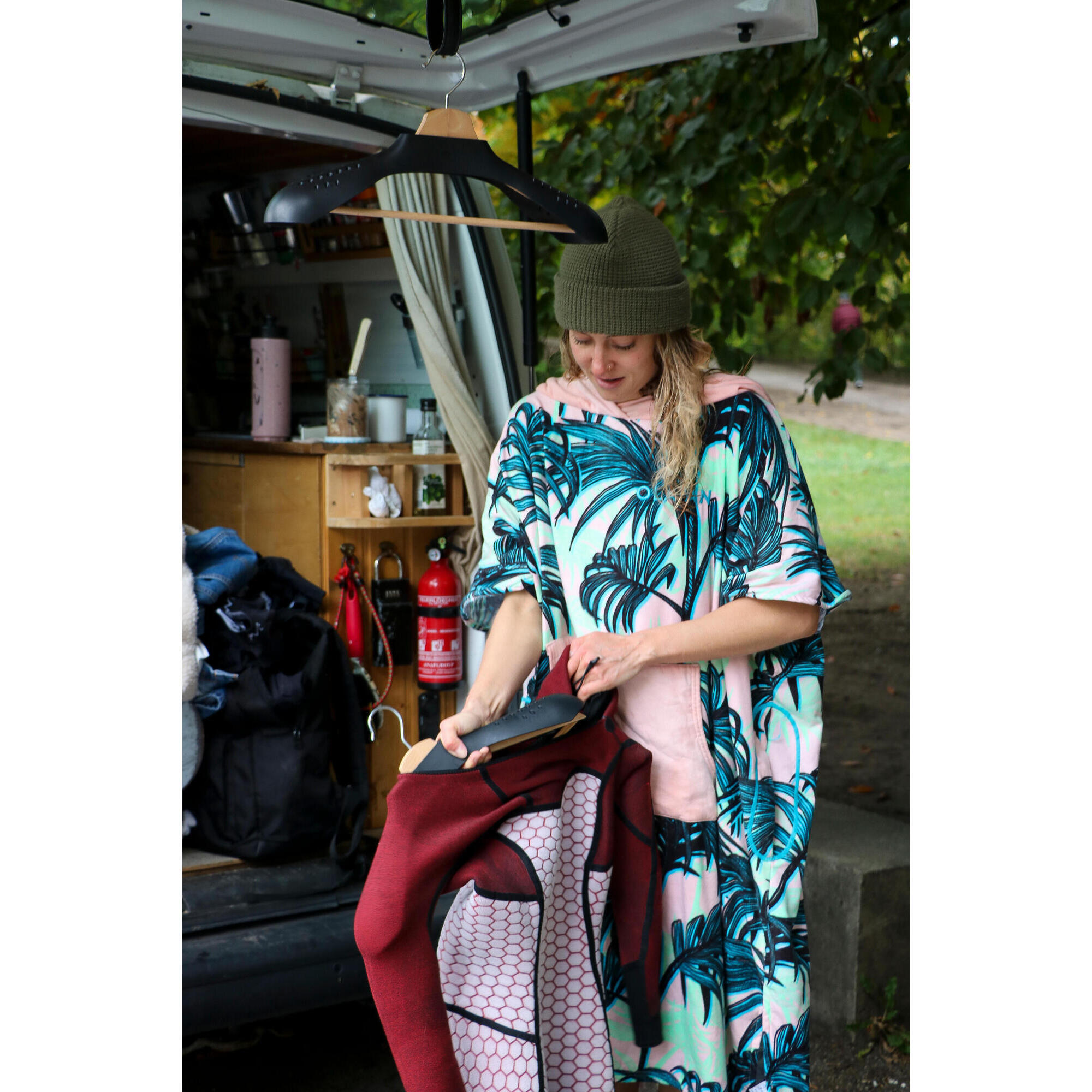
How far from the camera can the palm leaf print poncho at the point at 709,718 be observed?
2.15 metres

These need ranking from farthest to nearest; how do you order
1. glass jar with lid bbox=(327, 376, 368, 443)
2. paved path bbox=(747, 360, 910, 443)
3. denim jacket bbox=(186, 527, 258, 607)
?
1. paved path bbox=(747, 360, 910, 443)
2. glass jar with lid bbox=(327, 376, 368, 443)
3. denim jacket bbox=(186, 527, 258, 607)

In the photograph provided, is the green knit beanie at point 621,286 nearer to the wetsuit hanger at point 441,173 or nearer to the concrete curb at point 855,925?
the wetsuit hanger at point 441,173

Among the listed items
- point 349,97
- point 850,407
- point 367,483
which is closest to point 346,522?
point 367,483

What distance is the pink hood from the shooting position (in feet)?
7.20

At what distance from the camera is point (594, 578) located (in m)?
2.17

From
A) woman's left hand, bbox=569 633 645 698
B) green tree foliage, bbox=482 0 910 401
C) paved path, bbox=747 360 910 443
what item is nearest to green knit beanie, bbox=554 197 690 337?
woman's left hand, bbox=569 633 645 698

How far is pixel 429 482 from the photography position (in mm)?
3662

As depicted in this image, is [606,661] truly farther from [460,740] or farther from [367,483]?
[367,483]

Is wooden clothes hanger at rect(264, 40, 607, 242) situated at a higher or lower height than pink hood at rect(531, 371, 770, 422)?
higher

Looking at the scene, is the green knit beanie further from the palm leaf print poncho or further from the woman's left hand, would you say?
the woman's left hand

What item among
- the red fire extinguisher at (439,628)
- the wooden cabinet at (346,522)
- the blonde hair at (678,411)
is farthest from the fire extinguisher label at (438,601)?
the blonde hair at (678,411)

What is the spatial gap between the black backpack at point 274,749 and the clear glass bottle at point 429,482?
1.59 feet

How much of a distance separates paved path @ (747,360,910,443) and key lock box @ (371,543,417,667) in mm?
11624

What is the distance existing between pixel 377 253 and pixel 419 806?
9.63 feet
